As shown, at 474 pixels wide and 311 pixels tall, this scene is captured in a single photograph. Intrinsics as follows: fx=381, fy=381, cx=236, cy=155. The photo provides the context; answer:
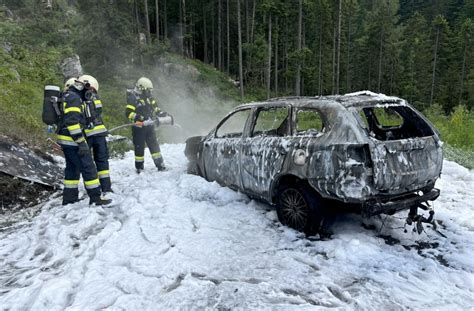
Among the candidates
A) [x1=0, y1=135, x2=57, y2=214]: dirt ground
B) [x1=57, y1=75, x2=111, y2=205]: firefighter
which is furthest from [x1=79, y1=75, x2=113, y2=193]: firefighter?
[x1=0, y1=135, x2=57, y2=214]: dirt ground

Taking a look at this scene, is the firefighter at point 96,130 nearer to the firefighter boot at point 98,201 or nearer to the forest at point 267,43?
the firefighter boot at point 98,201

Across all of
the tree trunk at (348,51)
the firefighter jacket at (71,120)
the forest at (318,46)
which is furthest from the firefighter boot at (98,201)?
the tree trunk at (348,51)

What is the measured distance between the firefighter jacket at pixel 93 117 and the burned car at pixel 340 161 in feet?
8.55

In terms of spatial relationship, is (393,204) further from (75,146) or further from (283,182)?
(75,146)

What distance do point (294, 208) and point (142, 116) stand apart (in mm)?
4685

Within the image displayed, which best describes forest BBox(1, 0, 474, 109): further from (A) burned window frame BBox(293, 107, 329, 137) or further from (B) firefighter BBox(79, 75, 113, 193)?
(A) burned window frame BBox(293, 107, 329, 137)

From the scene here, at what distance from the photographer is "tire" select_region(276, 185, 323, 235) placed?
479cm

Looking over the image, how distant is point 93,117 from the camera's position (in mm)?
6625

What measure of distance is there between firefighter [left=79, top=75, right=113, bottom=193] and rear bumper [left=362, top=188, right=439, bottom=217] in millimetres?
4686

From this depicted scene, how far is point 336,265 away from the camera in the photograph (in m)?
4.19

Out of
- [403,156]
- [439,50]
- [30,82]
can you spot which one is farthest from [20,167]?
[439,50]

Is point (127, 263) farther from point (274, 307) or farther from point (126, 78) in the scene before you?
point (126, 78)

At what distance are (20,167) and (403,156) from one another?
6660mm

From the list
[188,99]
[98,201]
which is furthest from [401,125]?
[188,99]
